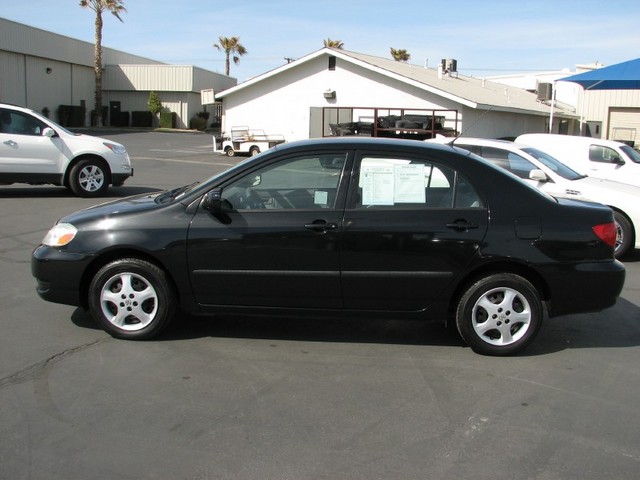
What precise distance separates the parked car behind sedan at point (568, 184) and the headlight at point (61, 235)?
594 cm

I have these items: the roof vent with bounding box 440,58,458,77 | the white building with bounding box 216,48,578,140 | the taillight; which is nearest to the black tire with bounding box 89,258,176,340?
the taillight

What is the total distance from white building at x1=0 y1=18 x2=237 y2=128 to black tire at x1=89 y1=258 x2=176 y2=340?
43017 millimetres

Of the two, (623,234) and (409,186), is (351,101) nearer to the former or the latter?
(623,234)

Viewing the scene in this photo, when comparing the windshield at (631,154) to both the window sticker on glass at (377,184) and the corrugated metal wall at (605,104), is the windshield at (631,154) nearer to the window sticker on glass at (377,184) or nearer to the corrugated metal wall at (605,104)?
the window sticker on glass at (377,184)

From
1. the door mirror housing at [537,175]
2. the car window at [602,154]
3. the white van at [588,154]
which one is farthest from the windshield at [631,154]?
the door mirror housing at [537,175]

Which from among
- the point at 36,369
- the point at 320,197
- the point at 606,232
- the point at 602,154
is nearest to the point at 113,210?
the point at 36,369

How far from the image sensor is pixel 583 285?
189 inches

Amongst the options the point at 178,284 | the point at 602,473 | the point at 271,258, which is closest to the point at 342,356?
the point at 271,258

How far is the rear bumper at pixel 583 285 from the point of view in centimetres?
479

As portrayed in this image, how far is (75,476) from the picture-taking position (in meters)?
3.14

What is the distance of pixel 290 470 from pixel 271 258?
1858 millimetres

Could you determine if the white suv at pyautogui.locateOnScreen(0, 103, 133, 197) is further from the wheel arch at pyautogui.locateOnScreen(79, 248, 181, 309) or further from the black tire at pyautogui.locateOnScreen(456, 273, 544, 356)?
the black tire at pyautogui.locateOnScreen(456, 273, 544, 356)

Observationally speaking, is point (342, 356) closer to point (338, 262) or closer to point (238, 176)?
point (338, 262)

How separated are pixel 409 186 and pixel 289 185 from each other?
92 cm
